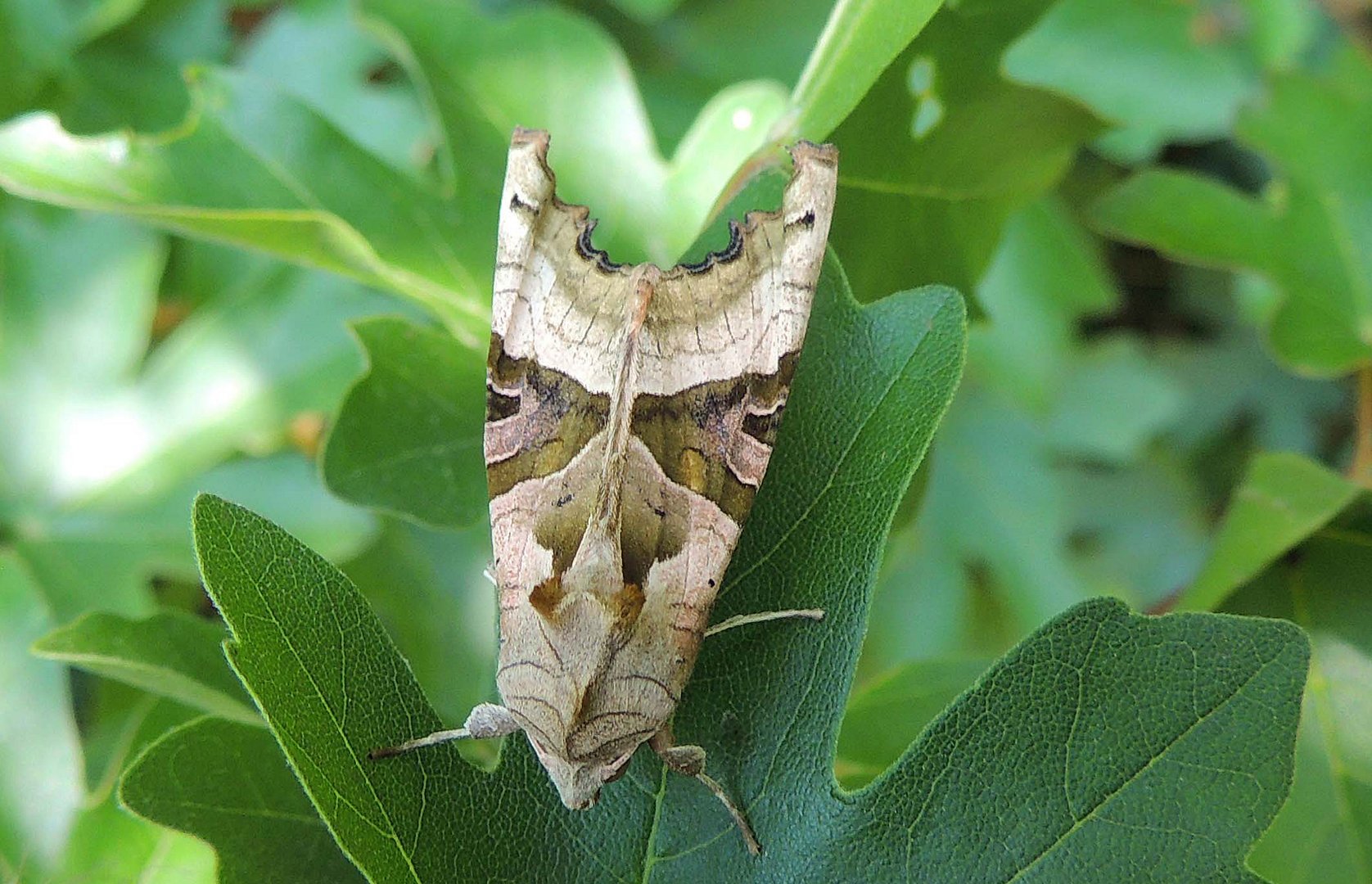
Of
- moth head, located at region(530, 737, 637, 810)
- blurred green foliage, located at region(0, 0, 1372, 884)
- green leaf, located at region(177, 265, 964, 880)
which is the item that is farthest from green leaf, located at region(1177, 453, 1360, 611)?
moth head, located at region(530, 737, 637, 810)

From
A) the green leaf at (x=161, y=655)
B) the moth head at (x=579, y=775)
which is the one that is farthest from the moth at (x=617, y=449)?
the green leaf at (x=161, y=655)

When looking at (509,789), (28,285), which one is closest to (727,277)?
(509,789)

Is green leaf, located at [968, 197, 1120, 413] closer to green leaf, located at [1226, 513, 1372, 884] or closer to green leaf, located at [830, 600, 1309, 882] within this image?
green leaf, located at [1226, 513, 1372, 884]

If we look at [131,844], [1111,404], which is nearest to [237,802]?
[131,844]

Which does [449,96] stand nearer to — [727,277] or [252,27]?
[727,277]

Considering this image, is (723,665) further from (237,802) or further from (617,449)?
(237,802)

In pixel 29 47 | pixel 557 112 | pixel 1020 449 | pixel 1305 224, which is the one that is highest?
pixel 29 47
